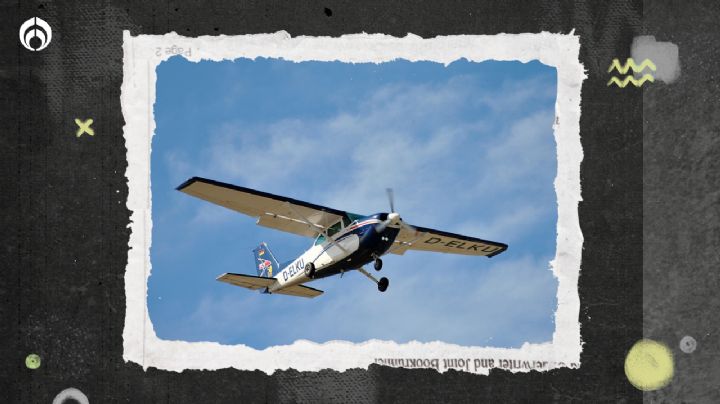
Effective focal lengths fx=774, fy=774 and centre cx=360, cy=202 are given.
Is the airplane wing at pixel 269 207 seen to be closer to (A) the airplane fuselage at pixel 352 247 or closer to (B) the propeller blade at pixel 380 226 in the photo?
(A) the airplane fuselage at pixel 352 247

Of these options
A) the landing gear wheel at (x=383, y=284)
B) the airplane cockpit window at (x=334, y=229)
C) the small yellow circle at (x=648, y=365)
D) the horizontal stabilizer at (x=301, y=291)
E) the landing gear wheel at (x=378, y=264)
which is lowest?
the small yellow circle at (x=648, y=365)

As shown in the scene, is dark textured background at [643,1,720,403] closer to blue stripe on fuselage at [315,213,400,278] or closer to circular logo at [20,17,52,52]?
blue stripe on fuselage at [315,213,400,278]

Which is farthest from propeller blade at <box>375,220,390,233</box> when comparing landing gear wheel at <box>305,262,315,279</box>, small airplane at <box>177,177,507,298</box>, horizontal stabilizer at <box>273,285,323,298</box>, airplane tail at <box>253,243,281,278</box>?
airplane tail at <box>253,243,281,278</box>

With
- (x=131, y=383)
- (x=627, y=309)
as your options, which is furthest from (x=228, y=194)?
(x=627, y=309)

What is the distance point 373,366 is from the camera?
A: 884 centimetres

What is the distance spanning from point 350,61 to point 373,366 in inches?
140

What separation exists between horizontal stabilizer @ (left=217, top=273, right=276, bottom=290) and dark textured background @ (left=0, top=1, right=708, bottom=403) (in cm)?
144

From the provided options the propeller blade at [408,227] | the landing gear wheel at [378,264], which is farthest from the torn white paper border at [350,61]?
the propeller blade at [408,227]

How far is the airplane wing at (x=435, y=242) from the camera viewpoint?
1059 cm

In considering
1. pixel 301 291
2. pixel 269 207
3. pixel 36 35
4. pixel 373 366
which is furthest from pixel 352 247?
pixel 36 35

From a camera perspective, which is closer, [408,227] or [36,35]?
[36,35]

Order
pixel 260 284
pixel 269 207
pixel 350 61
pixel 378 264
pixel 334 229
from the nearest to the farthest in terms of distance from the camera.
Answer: pixel 350 61 → pixel 269 207 → pixel 378 264 → pixel 334 229 → pixel 260 284

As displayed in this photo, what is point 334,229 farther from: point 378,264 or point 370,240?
point 378,264

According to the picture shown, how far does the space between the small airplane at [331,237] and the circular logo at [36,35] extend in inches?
104
